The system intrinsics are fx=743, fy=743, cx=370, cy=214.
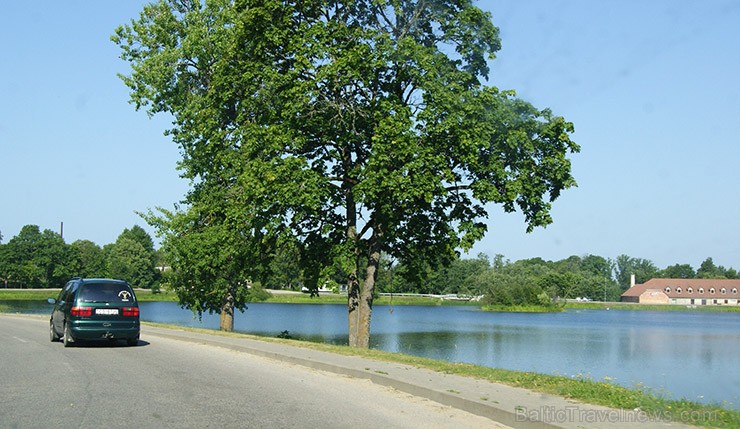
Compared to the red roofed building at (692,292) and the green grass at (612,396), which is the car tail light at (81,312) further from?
the red roofed building at (692,292)

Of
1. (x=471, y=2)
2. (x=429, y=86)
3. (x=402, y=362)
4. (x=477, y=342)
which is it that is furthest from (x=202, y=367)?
(x=477, y=342)

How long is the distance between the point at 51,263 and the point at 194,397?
115 metres

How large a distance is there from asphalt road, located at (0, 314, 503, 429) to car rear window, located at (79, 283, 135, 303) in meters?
2.32

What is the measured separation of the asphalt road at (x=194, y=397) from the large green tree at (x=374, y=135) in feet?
23.8

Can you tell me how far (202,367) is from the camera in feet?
53.0

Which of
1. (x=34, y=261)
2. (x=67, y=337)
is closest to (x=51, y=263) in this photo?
(x=34, y=261)

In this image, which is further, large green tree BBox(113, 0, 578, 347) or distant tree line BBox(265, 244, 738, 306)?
distant tree line BBox(265, 244, 738, 306)

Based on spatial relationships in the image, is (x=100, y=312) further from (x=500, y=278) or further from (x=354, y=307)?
(x=500, y=278)

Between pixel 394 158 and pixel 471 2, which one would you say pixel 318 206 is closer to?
pixel 394 158

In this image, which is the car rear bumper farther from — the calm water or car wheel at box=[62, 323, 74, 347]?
the calm water

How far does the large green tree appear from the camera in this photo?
22.5m

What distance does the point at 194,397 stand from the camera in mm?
11625

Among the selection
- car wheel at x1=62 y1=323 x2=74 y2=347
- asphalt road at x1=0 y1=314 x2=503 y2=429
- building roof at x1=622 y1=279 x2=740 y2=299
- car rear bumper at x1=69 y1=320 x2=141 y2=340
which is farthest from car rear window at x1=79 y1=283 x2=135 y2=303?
building roof at x1=622 y1=279 x2=740 y2=299

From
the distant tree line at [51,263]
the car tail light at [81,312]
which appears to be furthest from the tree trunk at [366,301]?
the distant tree line at [51,263]
